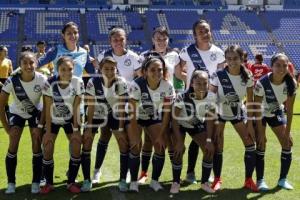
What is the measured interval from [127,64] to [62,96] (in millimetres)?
1098

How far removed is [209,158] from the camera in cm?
561

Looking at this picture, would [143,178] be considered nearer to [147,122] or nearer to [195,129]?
[147,122]

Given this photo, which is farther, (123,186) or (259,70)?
(259,70)

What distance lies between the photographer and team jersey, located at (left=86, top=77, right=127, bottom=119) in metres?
5.60

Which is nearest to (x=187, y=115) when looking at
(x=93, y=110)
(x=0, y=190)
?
(x=93, y=110)

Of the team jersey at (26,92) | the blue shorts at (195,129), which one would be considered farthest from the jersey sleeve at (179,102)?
the team jersey at (26,92)

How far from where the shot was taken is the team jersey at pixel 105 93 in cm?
560

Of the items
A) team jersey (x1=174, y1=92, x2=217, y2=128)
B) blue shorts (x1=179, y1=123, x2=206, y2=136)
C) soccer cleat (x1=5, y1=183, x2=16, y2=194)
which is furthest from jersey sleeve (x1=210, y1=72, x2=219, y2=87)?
soccer cleat (x1=5, y1=183, x2=16, y2=194)

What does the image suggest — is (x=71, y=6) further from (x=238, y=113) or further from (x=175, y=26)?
(x=238, y=113)

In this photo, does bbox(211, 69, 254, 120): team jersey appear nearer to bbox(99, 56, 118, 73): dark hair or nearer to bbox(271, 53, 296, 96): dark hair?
bbox(271, 53, 296, 96): dark hair

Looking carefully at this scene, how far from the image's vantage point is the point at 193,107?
5.65m

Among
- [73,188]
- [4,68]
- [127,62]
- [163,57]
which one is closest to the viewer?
[73,188]

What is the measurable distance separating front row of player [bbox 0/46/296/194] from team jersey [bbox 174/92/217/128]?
1 centimetres

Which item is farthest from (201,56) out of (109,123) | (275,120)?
(109,123)
